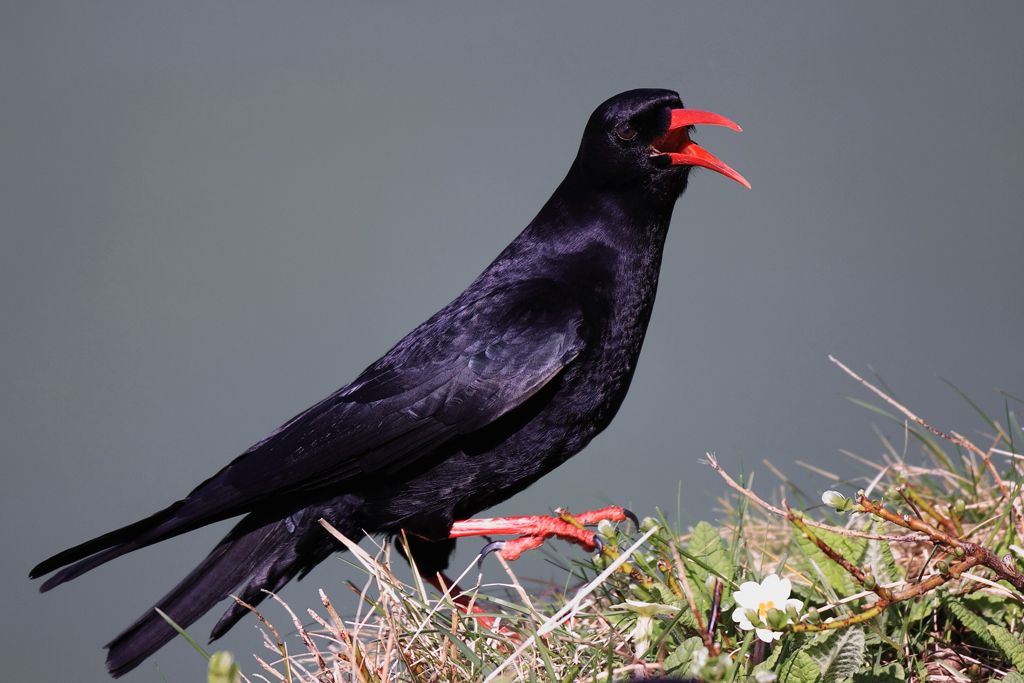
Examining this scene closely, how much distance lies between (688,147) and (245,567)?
160 centimetres

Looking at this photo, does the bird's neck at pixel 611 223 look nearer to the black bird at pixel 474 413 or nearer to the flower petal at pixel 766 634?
the black bird at pixel 474 413

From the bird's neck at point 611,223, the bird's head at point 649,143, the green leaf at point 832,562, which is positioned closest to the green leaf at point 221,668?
the green leaf at point 832,562

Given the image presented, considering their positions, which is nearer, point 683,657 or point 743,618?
point 743,618

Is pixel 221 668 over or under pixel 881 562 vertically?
over

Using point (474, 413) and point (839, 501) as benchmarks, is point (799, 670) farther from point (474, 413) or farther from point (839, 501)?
point (474, 413)

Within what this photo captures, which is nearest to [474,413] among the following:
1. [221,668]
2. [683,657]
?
[683,657]

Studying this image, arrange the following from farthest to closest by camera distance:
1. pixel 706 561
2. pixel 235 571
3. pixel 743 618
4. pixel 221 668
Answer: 1. pixel 235 571
2. pixel 706 561
3. pixel 743 618
4. pixel 221 668

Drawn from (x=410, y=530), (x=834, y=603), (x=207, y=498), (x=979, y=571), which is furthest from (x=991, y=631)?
(x=207, y=498)

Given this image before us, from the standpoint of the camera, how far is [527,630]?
2.15 m

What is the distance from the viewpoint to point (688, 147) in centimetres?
274

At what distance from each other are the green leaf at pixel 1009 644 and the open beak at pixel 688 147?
122cm

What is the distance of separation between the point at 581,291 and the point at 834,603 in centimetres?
111

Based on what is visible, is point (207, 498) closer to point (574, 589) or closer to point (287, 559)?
point (287, 559)

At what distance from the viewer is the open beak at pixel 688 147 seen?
266 cm
